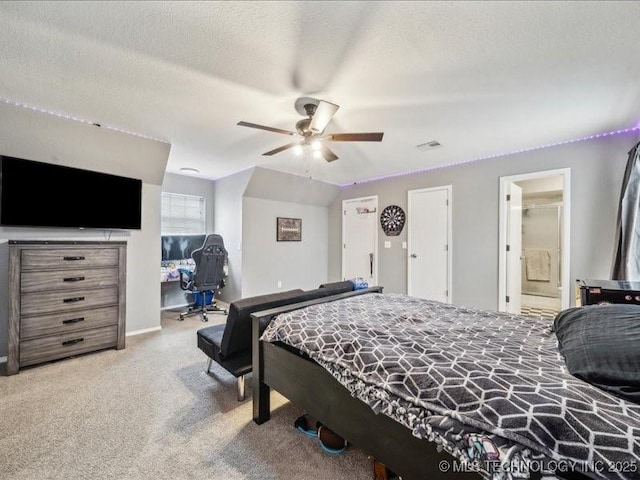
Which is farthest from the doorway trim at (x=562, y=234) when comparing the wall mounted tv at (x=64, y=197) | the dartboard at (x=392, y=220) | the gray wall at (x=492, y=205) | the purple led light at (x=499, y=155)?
the wall mounted tv at (x=64, y=197)

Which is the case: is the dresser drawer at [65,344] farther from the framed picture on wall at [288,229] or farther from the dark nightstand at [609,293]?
the dark nightstand at [609,293]

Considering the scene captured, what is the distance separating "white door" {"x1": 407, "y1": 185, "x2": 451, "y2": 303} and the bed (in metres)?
2.65

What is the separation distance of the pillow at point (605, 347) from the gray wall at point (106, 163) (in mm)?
4139

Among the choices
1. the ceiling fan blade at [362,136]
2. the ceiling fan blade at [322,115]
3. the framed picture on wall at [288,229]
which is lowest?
the framed picture on wall at [288,229]

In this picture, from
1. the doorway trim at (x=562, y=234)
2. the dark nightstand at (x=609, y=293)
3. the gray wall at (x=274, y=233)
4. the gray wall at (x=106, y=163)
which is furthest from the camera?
the gray wall at (x=274, y=233)

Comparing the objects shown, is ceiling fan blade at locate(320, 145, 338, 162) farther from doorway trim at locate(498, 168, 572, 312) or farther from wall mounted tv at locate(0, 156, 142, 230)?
doorway trim at locate(498, 168, 572, 312)

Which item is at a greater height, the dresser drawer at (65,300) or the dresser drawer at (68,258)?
the dresser drawer at (68,258)

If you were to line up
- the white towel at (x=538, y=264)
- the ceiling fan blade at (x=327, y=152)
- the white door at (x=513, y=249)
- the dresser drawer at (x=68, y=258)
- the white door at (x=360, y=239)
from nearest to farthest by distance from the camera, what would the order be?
the dresser drawer at (x=68, y=258), the ceiling fan blade at (x=327, y=152), the white door at (x=513, y=249), the white door at (x=360, y=239), the white towel at (x=538, y=264)

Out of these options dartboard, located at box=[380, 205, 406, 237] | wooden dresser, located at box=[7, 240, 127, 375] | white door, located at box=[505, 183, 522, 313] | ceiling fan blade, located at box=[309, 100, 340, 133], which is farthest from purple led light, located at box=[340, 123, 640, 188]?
wooden dresser, located at box=[7, 240, 127, 375]

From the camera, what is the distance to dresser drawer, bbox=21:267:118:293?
2627 mm

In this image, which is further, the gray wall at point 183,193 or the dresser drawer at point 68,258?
the gray wall at point 183,193

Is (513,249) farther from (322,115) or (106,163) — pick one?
(106,163)

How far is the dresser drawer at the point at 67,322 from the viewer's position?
104 inches

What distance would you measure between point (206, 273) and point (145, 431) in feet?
8.96
